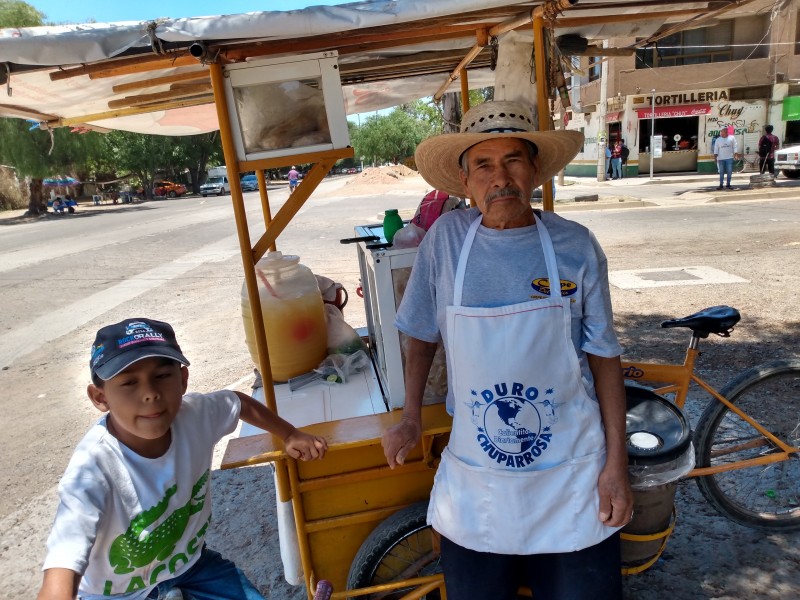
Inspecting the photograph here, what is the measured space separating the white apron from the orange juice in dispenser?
4.02ft

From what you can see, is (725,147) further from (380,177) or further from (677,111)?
(380,177)

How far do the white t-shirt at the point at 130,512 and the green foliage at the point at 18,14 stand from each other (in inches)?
1133

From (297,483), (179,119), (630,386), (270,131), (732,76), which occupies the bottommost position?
(297,483)

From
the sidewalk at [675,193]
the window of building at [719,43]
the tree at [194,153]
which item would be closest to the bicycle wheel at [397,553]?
the sidewalk at [675,193]

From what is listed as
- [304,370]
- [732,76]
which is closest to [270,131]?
[304,370]

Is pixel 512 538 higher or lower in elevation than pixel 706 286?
higher

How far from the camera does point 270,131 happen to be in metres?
1.96

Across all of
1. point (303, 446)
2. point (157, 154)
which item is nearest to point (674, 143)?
point (303, 446)

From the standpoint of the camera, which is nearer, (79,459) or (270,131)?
(79,459)

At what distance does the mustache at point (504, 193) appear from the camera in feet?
5.09

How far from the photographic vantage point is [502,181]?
1.60 m

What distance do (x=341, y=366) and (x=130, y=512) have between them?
4.18ft

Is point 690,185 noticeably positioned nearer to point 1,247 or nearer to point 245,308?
point 245,308

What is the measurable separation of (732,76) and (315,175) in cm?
2544
